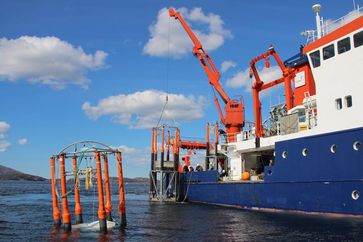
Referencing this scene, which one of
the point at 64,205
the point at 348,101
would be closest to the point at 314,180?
the point at 348,101

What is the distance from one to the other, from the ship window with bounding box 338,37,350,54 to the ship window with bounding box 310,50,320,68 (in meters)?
1.55

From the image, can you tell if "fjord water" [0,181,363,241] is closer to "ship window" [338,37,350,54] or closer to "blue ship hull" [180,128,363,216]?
"blue ship hull" [180,128,363,216]

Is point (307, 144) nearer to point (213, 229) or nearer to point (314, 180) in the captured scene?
point (314, 180)

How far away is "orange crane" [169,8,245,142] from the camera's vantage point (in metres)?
36.8

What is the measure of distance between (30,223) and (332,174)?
624 inches

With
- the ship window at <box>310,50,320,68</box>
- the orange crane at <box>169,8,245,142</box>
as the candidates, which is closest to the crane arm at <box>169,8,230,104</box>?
the orange crane at <box>169,8,245,142</box>

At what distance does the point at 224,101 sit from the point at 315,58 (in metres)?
15.7

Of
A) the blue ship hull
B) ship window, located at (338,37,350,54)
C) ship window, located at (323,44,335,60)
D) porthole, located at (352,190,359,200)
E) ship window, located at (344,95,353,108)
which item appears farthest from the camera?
ship window, located at (323,44,335,60)

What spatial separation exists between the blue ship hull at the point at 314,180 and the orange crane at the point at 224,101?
28.6ft

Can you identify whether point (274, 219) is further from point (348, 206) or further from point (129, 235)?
point (129, 235)

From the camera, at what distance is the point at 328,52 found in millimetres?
22562

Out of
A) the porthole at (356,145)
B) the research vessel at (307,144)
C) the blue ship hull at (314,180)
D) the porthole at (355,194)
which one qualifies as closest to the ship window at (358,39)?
the research vessel at (307,144)

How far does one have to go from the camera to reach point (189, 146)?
4178 centimetres

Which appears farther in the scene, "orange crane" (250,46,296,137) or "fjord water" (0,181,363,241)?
"orange crane" (250,46,296,137)
